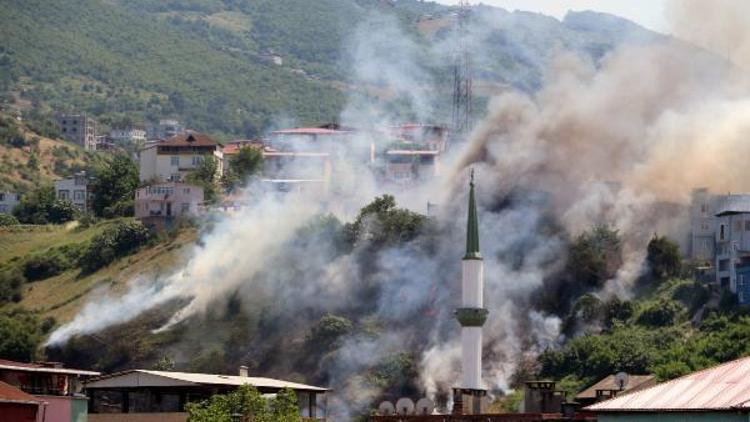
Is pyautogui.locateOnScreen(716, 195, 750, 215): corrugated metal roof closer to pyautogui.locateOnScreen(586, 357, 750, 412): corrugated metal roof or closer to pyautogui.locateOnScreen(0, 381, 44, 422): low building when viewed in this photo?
pyautogui.locateOnScreen(0, 381, 44, 422): low building

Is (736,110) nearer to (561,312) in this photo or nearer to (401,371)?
(561,312)

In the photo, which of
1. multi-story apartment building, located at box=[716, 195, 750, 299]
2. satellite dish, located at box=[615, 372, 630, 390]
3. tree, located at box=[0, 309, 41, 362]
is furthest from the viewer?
tree, located at box=[0, 309, 41, 362]

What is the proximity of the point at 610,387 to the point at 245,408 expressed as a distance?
1497 inches

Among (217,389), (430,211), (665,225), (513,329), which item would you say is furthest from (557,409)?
(430,211)

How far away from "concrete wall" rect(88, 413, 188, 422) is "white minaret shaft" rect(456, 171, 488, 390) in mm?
19015

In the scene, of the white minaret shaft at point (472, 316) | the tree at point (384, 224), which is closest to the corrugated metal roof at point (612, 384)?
the white minaret shaft at point (472, 316)

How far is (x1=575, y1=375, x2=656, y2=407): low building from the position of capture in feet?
420

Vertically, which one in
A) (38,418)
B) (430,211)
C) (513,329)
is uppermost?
(430,211)

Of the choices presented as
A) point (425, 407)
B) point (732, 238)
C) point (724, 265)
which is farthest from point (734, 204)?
point (425, 407)

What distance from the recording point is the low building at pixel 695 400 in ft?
218

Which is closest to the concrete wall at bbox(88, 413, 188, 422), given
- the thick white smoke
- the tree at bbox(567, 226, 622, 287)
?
the thick white smoke

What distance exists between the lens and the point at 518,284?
17588cm

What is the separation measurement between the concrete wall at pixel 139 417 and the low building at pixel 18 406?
19793 mm

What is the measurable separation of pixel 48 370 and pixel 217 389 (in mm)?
14096
